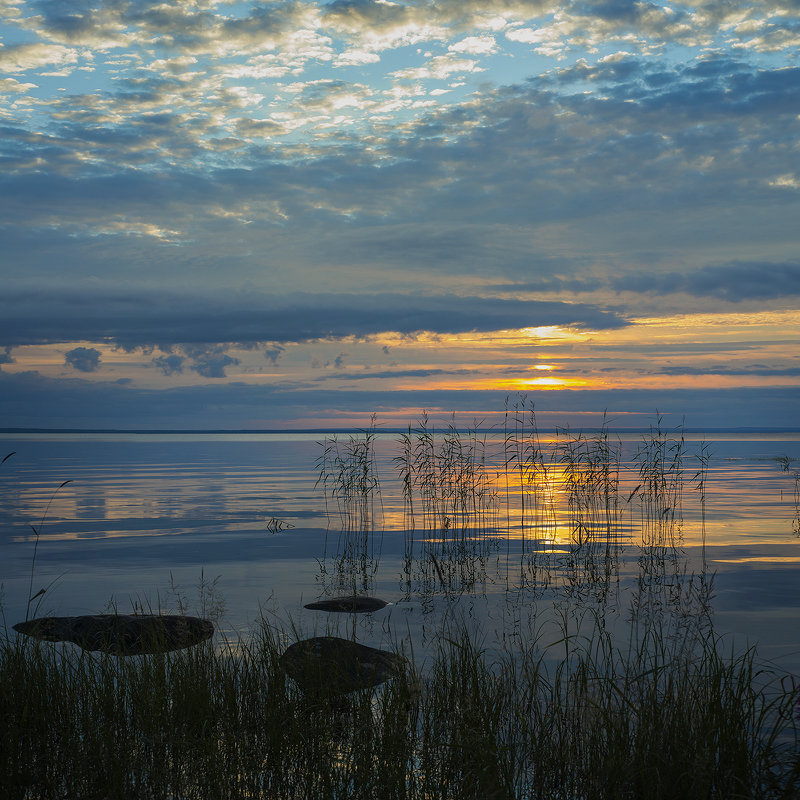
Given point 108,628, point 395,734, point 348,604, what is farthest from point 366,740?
point 348,604

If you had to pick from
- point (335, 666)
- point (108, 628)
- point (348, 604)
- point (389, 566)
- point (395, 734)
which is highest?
point (395, 734)

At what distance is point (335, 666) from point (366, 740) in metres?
2.63

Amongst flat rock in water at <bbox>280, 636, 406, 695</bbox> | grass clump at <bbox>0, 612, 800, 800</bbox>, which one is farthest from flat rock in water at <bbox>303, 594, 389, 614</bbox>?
grass clump at <bbox>0, 612, 800, 800</bbox>

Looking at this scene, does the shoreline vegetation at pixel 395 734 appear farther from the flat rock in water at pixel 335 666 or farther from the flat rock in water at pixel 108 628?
the flat rock in water at pixel 108 628

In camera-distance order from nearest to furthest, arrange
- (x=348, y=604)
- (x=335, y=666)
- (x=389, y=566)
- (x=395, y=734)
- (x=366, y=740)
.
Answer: (x=366, y=740) < (x=395, y=734) < (x=335, y=666) < (x=348, y=604) < (x=389, y=566)

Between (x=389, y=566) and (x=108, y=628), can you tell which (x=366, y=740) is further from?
(x=389, y=566)

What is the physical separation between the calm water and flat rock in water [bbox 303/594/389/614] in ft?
1.00

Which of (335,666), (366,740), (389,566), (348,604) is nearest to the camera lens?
(366,740)

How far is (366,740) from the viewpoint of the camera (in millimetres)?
6766

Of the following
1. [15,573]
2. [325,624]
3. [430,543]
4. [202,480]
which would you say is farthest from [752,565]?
[202,480]

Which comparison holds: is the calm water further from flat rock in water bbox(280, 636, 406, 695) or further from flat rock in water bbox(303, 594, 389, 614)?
flat rock in water bbox(280, 636, 406, 695)

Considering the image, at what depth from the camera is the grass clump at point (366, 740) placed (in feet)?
20.7

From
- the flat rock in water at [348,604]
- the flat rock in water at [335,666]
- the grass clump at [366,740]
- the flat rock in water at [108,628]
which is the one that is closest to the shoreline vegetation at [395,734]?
the grass clump at [366,740]

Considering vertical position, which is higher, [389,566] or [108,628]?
[108,628]
